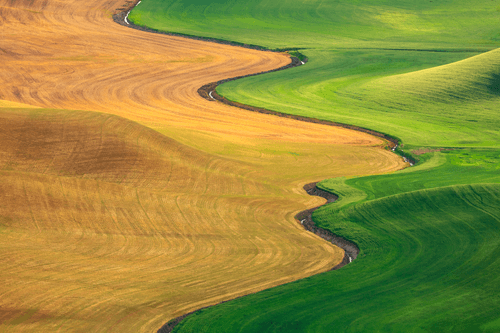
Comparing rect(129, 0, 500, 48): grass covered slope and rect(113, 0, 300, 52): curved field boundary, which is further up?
rect(129, 0, 500, 48): grass covered slope

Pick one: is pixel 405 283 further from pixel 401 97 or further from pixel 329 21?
pixel 329 21

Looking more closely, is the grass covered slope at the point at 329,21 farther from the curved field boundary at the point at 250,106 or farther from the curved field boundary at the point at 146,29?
the curved field boundary at the point at 250,106

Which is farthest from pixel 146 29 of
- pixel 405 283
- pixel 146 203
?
pixel 405 283

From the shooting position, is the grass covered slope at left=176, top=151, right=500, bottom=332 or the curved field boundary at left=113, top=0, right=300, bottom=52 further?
the curved field boundary at left=113, top=0, right=300, bottom=52

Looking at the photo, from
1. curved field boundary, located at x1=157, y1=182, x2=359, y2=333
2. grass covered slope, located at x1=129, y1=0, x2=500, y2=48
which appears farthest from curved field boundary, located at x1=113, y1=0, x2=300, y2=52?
curved field boundary, located at x1=157, y1=182, x2=359, y2=333

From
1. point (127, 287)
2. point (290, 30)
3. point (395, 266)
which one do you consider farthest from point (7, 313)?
point (290, 30)

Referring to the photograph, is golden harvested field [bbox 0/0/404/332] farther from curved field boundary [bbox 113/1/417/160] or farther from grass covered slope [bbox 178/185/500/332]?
curved field boundary [bbox 113/1/417/160]

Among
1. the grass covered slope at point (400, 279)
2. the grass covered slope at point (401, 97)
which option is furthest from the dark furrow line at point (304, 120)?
the grass covered slope at point (401, 97)
